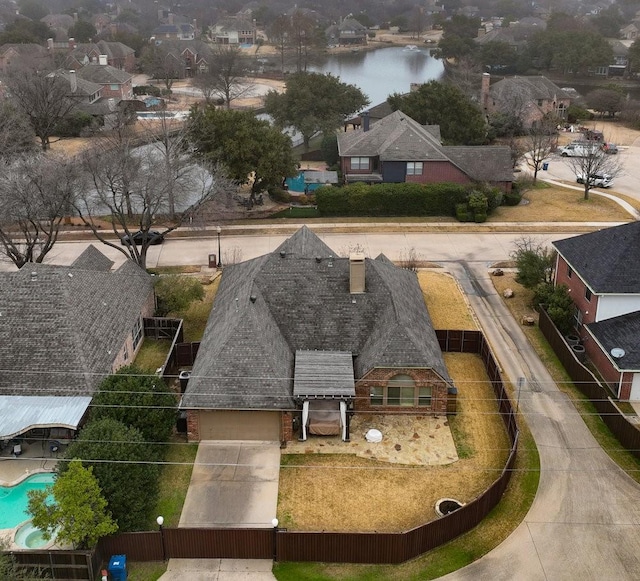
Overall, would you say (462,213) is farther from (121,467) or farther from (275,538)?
(121,467)

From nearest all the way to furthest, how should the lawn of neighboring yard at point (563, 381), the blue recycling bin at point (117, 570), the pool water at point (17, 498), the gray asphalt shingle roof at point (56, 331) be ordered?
the blue recycling bin at point (117, 570), the pool water at point (17, 498), the lawn of neighboring yard at point (563, 381), the gray asphalt shingle roof at point (56, 331)

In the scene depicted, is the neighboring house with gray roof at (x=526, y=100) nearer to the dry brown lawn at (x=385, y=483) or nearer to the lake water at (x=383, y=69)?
the lake water at (x=383, y=69)

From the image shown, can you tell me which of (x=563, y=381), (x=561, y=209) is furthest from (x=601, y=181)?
(x=563, y=381)

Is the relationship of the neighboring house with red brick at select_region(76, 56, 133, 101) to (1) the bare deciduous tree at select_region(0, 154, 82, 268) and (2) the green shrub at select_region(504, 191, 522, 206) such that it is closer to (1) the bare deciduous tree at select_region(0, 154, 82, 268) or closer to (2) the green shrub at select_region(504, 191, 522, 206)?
(1) the bare deciduous tree at select_region(0, 154, 82, 268)

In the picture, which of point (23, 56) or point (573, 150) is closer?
point (573, 150)

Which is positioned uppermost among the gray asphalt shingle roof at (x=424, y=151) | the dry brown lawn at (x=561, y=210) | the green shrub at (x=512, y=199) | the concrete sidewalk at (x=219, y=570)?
the gray asphalt shingle roof at (x=424, y=151)

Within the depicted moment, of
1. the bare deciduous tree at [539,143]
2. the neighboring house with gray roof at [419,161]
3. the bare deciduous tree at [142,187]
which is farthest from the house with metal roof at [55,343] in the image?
the bare deciduous tree at [539,143]

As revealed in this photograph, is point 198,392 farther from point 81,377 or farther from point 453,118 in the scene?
point 453,118
